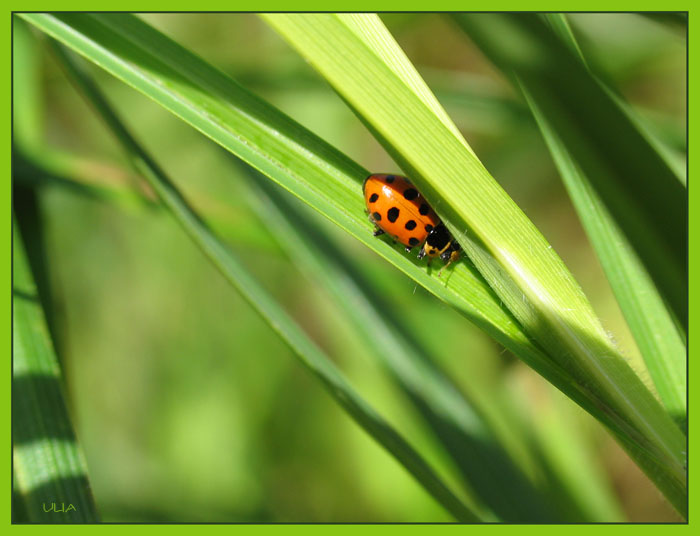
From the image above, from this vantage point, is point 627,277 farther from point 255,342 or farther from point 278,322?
point 255,342

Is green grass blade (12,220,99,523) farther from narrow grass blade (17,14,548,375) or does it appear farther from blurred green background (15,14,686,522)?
blurred green background (15,14,686,522)

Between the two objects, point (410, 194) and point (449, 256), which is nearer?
point (449, 256)

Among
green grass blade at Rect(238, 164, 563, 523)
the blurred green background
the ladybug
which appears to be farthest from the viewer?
the blurred green background

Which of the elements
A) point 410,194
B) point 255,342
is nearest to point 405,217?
point 410,194

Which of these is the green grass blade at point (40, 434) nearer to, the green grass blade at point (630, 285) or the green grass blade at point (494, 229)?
the green grass blade at point (494, 229)

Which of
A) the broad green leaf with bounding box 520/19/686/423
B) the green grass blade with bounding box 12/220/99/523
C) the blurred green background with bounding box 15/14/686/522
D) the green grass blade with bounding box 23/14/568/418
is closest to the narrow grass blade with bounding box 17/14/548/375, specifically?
the green grass blade with bounding box 23/14/568/418

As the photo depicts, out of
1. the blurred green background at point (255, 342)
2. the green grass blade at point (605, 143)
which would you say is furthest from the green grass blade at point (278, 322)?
the blurred green background at point (255, 342)
